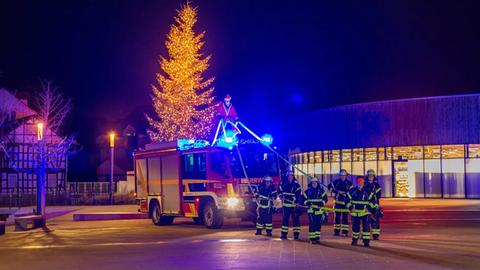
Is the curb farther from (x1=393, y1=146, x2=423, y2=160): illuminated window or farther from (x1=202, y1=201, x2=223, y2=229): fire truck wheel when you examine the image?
(x1=393, y1=146, x2=423, y2=160): illuminated window

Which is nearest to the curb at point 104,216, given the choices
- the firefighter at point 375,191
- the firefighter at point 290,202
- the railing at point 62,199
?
the railing at point 62,199

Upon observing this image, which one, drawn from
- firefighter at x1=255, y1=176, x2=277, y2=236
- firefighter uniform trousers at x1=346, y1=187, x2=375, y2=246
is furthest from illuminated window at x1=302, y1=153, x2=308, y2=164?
firefighter uniform trousers at x1=346, y1=187, x2=375, y2=246

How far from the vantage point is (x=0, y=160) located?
162 ft

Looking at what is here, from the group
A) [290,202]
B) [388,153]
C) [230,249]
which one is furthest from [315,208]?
[388,153]

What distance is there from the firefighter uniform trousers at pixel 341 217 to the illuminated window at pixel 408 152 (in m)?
26.2

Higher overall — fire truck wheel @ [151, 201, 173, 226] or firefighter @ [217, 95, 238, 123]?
firefighter @ [217, 95, 238, 123]

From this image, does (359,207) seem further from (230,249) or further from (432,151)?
(432,151)

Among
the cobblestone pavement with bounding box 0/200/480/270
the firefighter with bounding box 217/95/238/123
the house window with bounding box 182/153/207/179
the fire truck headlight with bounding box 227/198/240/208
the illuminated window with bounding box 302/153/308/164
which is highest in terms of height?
the firefighter with bounding box 217/95/238/123

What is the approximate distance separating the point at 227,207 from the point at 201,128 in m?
24.4

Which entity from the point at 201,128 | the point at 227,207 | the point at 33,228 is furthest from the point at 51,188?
the point at 227,207

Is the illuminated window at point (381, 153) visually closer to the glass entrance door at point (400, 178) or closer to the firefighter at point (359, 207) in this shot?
the glass entrance door at point (400, 178)

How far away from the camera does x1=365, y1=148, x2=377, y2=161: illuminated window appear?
45.7 metres

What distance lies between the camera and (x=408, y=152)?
44.5m

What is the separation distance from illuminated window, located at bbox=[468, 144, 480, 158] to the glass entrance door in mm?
4120
